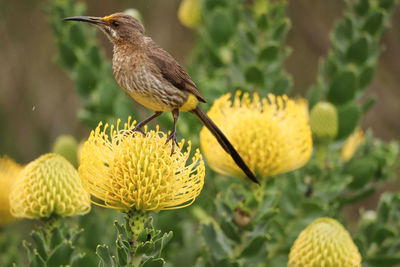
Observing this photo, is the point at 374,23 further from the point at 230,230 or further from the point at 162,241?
the point at 162,241

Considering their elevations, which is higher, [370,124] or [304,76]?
[304,76]

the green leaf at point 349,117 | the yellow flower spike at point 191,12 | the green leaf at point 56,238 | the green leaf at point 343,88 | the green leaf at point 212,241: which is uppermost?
the yellow flower spike at point 191,12

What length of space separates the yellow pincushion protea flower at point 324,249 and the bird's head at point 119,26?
1205 mm

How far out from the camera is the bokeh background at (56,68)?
7.16 m

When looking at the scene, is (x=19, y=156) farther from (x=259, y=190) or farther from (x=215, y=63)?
(x=259, y=190)

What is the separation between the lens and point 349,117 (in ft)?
12.9

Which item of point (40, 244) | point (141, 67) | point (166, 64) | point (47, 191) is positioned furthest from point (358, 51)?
point (40, 244)

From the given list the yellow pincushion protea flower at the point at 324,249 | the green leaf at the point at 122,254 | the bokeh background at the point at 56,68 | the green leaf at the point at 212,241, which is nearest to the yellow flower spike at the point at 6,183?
the green leaf at the point at 212,241

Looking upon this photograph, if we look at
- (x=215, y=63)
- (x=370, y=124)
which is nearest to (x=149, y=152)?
(x=215, y=63)

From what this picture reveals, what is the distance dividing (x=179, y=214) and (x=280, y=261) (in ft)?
2.72

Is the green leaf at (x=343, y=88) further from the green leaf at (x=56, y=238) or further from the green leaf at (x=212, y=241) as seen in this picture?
the green leaf at (x=56, y=238)

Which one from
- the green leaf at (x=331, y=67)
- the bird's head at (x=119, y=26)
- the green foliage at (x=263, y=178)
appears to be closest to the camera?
the bird's head at (x=119, y=26)

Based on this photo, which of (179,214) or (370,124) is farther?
(370,124)

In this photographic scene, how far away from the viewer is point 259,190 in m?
3.04
